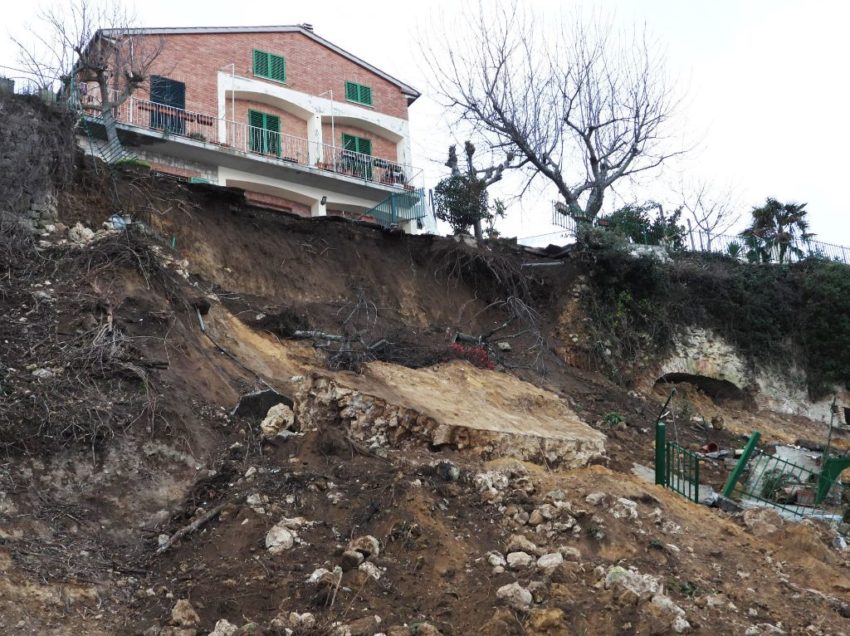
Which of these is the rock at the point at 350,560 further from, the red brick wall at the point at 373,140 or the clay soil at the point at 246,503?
the red brick wall at the point at 373,140

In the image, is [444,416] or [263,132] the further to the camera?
[263,132]

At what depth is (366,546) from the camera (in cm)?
677

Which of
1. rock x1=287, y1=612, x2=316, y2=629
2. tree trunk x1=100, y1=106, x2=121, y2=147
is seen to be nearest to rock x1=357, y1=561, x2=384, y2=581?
rock x1=287, y1=612, x2=316, y2=629

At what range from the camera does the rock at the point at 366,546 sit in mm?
6741

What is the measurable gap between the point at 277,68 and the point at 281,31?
3.79ft

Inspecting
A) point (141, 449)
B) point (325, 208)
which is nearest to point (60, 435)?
point (141, 449)


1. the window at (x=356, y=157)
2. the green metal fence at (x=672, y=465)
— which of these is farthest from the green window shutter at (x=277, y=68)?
the green metal fence at (x=672, y=465)

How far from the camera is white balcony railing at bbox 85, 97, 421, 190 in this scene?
19.8 metres

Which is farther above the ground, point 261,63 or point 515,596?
point 261,63

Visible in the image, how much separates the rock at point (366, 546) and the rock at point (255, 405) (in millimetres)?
2712

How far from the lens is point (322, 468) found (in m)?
7.98

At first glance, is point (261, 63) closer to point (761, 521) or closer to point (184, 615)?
point (761, 521)

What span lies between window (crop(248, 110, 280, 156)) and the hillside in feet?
24.9

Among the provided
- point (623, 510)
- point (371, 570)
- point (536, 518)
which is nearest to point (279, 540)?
point (371, 570)
